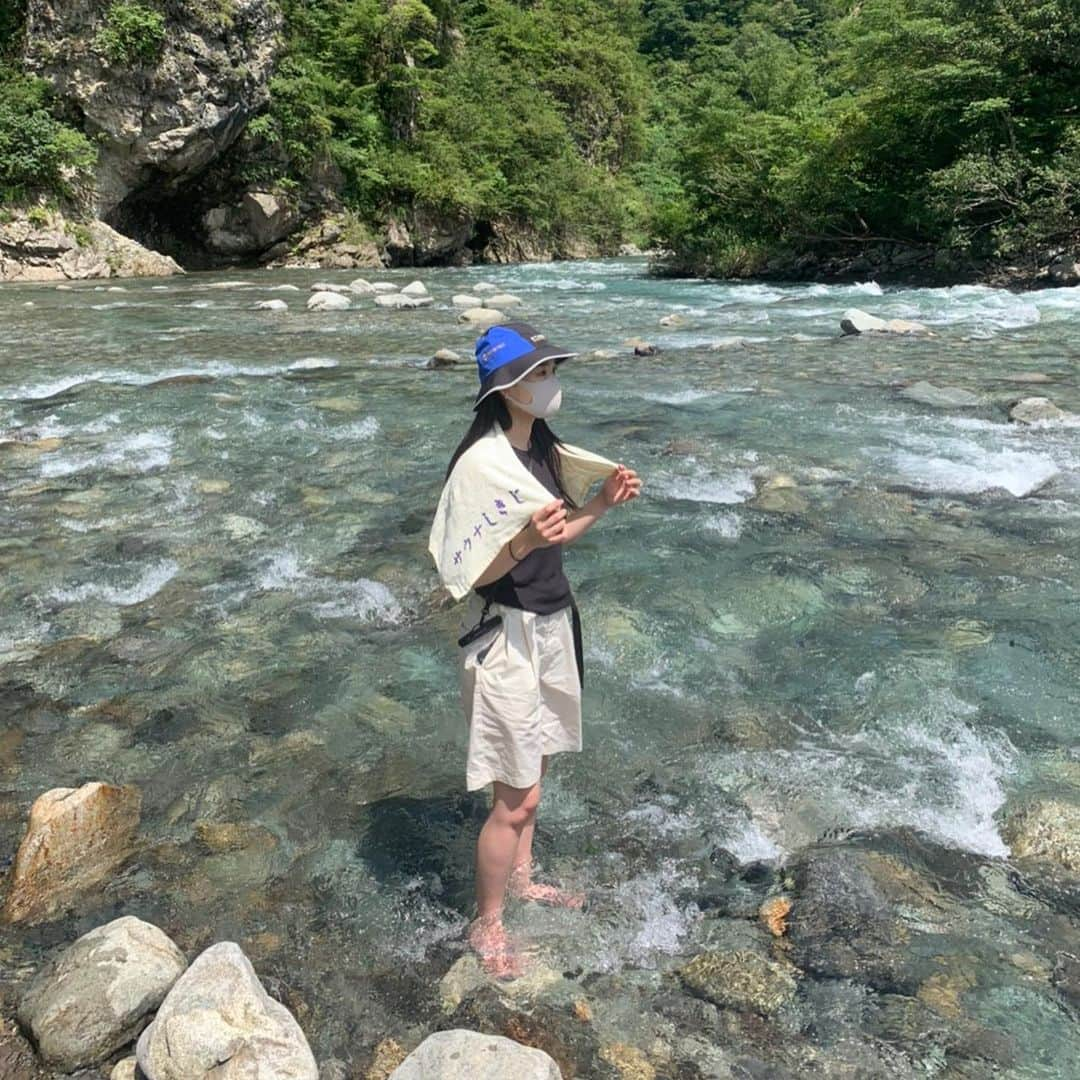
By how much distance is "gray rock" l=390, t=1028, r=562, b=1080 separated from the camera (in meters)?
1.97

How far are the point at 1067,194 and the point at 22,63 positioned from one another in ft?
92.8

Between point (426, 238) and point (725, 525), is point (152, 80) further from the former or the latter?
point (725, 525)

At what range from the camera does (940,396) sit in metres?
9.12

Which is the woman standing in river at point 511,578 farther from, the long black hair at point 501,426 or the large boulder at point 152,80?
the large boulder at point 152,80

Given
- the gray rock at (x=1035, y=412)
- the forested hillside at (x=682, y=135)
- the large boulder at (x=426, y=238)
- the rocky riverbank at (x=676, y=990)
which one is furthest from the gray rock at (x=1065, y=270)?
the large boulder at (x=426, y=238)

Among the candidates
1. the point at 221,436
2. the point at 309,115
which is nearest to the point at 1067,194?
the point at 221,436

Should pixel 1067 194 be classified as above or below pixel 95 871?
above

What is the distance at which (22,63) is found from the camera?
84.8ft

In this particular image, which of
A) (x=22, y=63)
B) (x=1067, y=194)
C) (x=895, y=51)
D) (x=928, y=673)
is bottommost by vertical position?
(x=928, y=673)

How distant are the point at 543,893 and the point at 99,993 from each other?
Result: 124 cm

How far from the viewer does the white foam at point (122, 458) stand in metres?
6.99

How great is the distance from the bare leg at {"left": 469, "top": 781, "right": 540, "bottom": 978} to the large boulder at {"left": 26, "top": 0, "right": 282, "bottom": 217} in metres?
29.6

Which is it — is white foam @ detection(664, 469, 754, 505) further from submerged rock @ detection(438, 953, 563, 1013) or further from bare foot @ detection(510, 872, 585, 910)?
submerged rock @ detection(438, 953, 563, 1013)

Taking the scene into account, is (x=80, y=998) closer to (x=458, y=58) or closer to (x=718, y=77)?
(x=718, y=77)
